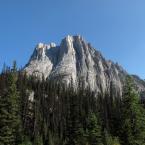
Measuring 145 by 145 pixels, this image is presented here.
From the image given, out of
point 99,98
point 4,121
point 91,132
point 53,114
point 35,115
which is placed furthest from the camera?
point 99,98

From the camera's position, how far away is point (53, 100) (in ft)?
438

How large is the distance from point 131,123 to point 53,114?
219ft

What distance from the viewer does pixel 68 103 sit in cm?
13150

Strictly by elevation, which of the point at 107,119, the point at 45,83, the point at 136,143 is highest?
the point at 45,83

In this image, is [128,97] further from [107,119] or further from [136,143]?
[107,119]

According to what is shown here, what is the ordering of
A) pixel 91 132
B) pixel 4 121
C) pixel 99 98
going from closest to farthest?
pixel 4 121 < pixel 91 132 < pixel 99 98

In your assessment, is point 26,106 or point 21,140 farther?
point 26,106

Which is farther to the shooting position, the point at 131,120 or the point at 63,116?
the point at 63,116

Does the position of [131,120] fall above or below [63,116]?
below

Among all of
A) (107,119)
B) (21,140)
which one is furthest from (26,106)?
(21,140)

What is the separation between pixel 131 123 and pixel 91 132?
647 inches

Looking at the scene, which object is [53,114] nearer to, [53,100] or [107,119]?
[53,100]

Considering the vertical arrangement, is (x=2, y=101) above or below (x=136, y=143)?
above

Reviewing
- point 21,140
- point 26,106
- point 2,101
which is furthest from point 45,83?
point 2,101
